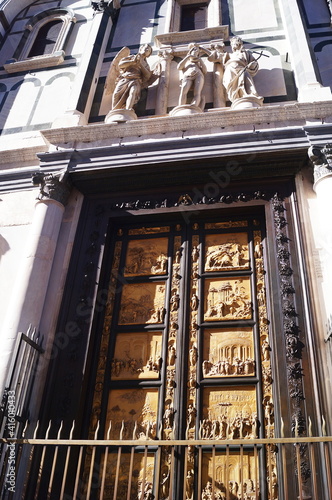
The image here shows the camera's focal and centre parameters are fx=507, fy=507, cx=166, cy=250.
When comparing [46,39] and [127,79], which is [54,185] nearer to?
[127,79]

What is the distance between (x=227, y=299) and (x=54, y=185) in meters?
2.88

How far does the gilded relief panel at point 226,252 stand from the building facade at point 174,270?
0.06 ft

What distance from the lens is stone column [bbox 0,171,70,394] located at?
579 centimetres

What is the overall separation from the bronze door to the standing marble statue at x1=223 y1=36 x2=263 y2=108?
199 centimetres

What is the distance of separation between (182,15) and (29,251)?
6.83 meters

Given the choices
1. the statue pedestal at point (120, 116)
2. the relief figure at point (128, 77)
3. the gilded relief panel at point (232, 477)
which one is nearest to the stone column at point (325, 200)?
the gilded relief panel at point (232, 477)

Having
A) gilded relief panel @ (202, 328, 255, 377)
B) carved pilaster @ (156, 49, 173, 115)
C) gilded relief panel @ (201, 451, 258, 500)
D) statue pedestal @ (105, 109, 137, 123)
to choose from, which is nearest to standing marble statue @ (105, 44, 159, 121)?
statue pedestal @ (105, 109, 137, 123)

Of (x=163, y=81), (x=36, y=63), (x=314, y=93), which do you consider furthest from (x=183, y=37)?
(x=314, y=93)

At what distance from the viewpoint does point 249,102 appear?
Answer: 764cm

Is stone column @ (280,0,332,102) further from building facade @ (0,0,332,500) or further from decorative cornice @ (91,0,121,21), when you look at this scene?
decorative cornice @ (91,0,121,21)

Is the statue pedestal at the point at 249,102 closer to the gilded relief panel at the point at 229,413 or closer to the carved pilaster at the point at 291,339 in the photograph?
the carved pilaster at the point at 291,339

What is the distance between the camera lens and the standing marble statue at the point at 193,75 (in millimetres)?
8047

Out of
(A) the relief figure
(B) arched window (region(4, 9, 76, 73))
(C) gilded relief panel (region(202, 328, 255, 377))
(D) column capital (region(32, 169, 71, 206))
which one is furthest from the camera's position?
(B) arched window (region(4, 9, 76, 73))

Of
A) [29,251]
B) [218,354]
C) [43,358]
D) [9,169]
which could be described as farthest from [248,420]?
[9,169]
